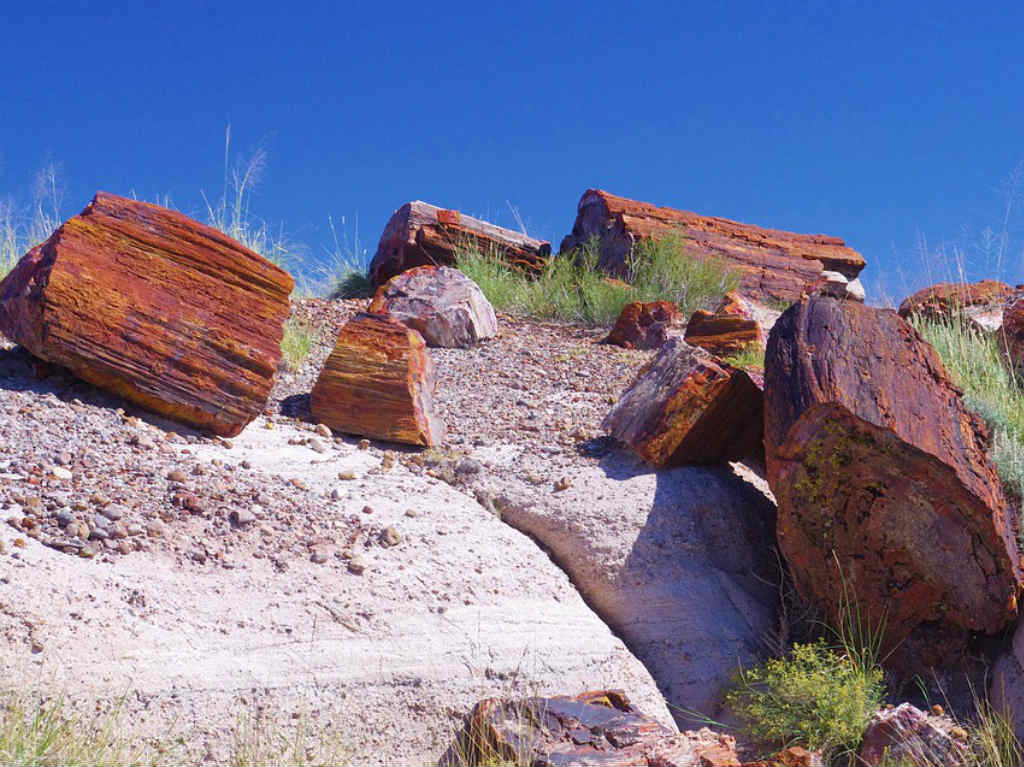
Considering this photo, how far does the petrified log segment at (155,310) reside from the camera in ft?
18.0

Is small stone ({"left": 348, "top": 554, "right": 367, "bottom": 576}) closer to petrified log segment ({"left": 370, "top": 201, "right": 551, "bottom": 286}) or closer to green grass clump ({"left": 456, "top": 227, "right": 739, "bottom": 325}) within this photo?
green grass clump ({"left": 456, "top": 227, "right": 739, "bottom": 325})

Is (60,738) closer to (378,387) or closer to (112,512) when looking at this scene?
(112,512)

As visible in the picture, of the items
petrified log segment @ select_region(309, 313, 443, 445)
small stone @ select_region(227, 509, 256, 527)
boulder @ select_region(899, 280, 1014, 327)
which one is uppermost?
boulder @ select_region(899, 280, 1014, 327)

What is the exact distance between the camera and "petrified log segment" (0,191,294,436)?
5.50 metres

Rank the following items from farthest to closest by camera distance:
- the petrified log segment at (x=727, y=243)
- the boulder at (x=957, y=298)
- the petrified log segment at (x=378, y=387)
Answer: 1. the petrified log segment at (x=727, y=243)
2. the boulder at (x=957, y=298)
3. the petrified log segment at (x=378, y=387)

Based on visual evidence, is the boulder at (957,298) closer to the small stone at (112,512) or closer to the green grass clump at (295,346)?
the green grass clump at (295,346)

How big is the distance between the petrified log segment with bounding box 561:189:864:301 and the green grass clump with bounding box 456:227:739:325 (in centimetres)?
23

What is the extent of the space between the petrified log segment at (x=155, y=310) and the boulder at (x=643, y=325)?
3.81 m

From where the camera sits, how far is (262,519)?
4.69 m

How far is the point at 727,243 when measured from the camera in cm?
1187

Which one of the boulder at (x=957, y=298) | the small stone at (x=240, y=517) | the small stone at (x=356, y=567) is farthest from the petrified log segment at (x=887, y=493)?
the boulder at (x=957, y=298)

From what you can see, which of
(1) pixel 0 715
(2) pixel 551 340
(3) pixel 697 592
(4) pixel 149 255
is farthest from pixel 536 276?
(1) pixel 0 715

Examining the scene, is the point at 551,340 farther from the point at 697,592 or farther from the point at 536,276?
the point at 697,592

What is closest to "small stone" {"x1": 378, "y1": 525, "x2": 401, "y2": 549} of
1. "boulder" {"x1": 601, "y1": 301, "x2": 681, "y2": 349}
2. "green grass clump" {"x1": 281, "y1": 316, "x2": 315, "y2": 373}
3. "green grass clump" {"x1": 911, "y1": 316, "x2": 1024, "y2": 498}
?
"green grass clump" {"x1": 281, "y1": 316, "x2": 315, "y2": 373}
